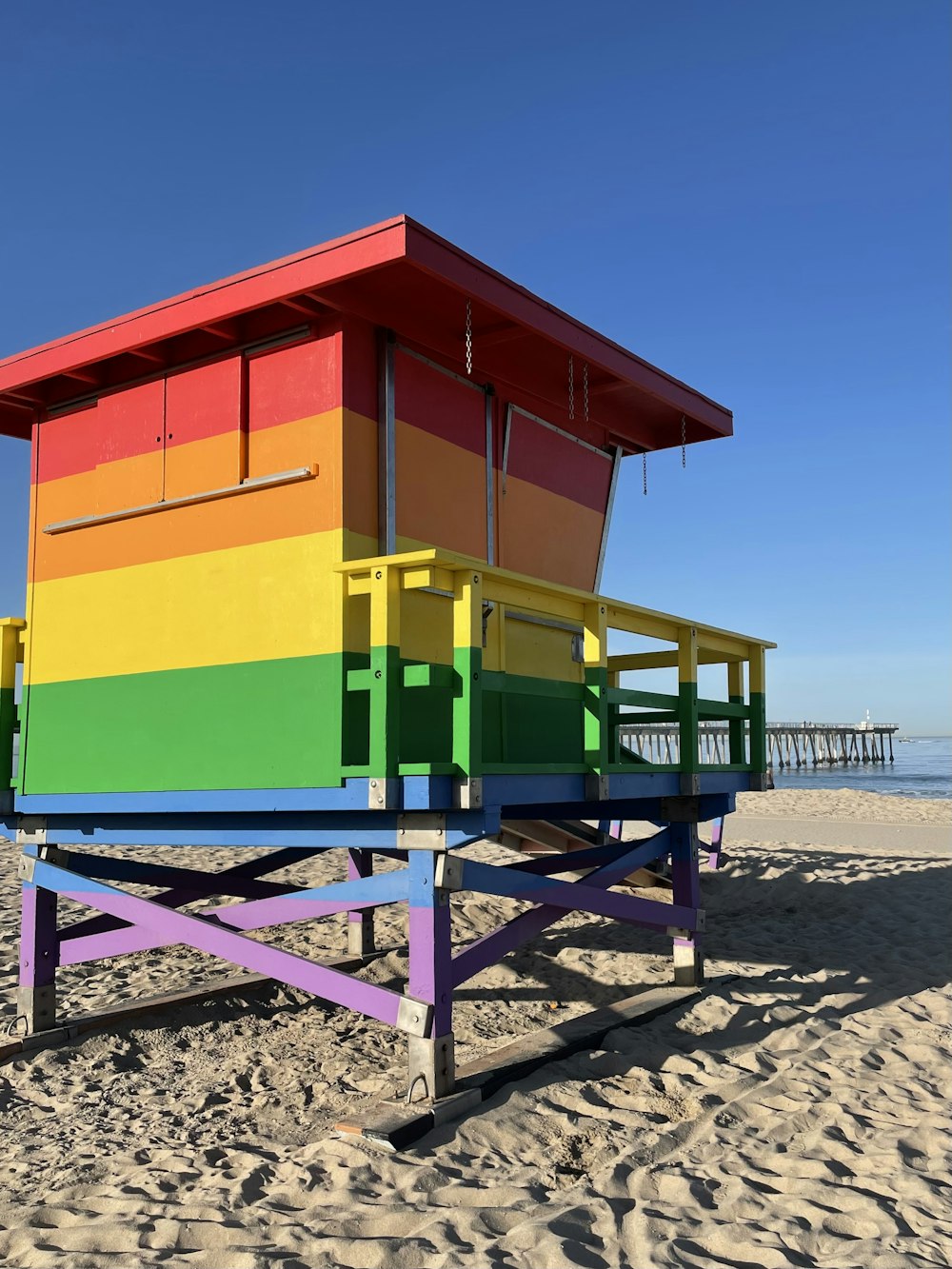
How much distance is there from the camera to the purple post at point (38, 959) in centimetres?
643

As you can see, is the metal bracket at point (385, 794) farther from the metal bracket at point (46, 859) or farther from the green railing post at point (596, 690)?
the metal bracket at point (46, 859)

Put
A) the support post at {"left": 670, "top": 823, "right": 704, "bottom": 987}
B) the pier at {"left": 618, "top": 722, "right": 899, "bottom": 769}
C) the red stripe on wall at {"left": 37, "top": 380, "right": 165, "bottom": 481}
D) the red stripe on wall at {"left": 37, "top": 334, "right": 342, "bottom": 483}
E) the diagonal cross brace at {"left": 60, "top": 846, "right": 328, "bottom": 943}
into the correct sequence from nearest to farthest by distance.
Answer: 1. the red stripe on wall at {"left": 37, "top": 334, "right": 342, "bottom": 483}
2. the red stripe on wall at {"left": 37, "top": 380, "right": 165, "bottom": 481}
3. the diagonal cross brace at {"left": 60, "top": 846, "right": 328, "bottom": 943}
4. the support post at {"left": 670, "top": 823, "right": 704, "bottom": 987}
5. the pier at {"left": 618, "top": 722, "right": 899, "bottom": 769}

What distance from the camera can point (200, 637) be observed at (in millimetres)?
5855

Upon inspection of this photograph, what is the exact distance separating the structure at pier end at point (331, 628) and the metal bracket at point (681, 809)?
18 millimetres

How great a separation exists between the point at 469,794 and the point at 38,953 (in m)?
3.41

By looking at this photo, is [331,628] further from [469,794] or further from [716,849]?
[716,849]

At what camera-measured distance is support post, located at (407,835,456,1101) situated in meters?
4.77

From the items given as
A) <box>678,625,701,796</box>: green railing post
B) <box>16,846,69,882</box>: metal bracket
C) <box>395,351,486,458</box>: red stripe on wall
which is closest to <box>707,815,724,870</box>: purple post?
<box>678,625,701,796</box>: green railing post

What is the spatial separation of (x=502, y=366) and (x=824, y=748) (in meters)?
63.5

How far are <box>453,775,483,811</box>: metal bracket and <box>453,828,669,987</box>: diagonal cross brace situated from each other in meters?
0.81

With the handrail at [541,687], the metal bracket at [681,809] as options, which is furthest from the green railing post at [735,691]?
the metal bracket at [681,809]

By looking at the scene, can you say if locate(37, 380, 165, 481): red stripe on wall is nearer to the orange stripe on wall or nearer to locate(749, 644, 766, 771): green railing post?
the orange stripe on wall

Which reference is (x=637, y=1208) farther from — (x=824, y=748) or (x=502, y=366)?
(x=824, y=748)

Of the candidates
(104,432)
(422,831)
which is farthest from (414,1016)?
(104,432)
